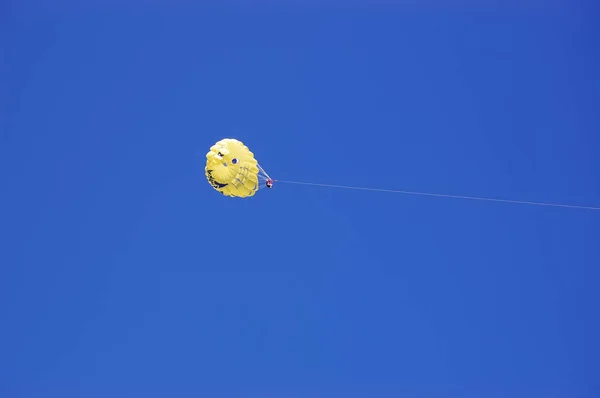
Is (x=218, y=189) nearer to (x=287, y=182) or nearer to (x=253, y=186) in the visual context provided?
(x=253, y=186)

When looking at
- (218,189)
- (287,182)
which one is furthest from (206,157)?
(287,182)

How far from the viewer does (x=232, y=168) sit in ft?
92.7

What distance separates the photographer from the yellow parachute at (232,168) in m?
28.1

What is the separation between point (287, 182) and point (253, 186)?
2255 mm

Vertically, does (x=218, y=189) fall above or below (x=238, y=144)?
below

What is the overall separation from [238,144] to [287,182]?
3.66m

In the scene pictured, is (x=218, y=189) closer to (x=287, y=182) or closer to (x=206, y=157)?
(x=206, y=157)

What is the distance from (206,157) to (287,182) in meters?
4.79

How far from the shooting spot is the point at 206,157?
28562 mm

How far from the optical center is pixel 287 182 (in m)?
28.8

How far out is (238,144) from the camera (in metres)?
29.3

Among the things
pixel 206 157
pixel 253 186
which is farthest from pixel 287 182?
pixel 206 157

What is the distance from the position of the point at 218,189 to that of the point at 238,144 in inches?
113

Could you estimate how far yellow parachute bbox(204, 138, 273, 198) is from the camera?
92.1 feet
